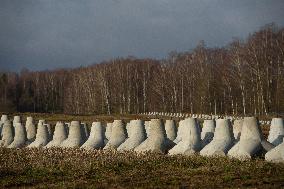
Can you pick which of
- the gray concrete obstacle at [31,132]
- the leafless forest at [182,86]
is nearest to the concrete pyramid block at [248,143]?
the gray concrete obstacle at [31,132]

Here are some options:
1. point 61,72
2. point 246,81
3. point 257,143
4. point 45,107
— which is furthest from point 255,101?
point 61,72

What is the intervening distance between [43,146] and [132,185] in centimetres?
1159

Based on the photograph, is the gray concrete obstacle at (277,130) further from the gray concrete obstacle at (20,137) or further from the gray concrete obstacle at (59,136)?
the gray concrete obstacle at (20,137)

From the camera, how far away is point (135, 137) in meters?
18.7

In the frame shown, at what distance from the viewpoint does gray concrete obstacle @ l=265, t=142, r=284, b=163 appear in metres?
13.5

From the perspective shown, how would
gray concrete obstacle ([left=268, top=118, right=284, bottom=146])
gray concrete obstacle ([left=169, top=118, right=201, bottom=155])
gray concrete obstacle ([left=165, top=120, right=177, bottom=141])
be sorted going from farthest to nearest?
gray concrete obstacle ([left=165, top=120, right=177, bottom=141]) < gray concrete obstacle ([left=268, top=118, right=284, bottom=146]) < gray concrete obstacle ([left=169, top=118, right=201, bottom=155])

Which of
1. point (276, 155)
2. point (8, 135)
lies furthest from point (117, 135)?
point (276, 155)

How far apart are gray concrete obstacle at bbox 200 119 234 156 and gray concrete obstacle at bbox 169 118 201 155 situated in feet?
1.96

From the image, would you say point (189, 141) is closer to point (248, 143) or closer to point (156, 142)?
point (156, 142)

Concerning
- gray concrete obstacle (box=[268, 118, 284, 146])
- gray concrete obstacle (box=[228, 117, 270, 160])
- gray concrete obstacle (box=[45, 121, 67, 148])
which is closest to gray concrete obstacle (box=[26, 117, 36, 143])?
gray concrete obstacle (box=[45, 121, 67, 148])

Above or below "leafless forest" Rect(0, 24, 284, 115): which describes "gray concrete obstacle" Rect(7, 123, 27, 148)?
below

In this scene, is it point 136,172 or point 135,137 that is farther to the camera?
point 135,137

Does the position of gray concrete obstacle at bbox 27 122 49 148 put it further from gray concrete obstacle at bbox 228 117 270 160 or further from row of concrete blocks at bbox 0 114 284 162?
gray concrete obstacle at bbox 228 117 270 160

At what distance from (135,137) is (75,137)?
125 inches
